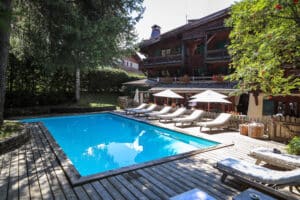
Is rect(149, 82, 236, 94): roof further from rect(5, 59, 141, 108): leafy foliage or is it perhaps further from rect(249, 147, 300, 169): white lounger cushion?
rect(249, 147, 300, 169): white lounger cushion

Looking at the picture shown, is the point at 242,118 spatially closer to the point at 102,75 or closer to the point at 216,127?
the point at 216,127

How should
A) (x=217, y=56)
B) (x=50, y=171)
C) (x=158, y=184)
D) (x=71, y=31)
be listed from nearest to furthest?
1. (x=158, y=184)
2. (x=50, y=171)
3. (x=71, y=31)
4. (x=217, y=56)

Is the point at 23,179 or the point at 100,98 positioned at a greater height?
the point at 100,98

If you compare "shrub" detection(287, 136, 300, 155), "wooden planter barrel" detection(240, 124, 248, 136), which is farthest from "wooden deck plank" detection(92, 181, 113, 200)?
"wooden planter barrel" detection(240, 124, 248, 136)

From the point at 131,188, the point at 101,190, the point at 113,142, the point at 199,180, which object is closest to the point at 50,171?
the point at 101,190

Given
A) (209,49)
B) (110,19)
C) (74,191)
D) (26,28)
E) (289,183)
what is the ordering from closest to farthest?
(289,183)
(74,191)
(110,19)
(26,28)
(209,49)

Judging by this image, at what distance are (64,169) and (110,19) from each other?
703 cm

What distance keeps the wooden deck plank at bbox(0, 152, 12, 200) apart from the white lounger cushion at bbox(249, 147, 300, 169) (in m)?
6.24

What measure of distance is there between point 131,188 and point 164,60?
2195cm

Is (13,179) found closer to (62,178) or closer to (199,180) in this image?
(62,178)

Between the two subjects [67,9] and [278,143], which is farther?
[67,9]

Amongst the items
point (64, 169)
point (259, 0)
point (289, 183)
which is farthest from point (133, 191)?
point (259, 0)

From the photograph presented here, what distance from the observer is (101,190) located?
4.37 metres

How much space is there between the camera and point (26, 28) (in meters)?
11.3
